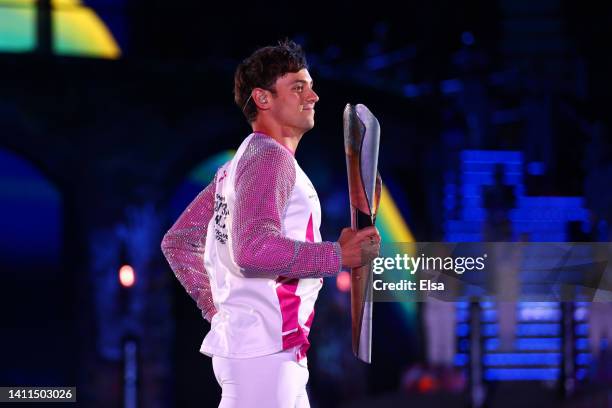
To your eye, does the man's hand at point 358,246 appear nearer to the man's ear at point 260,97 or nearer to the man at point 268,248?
the man at point 268,248

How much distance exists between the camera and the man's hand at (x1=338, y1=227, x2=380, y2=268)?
2240mm

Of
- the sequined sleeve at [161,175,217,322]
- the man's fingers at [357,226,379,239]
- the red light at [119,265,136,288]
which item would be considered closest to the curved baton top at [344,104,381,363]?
the man's fingers at [357,226,379,239]

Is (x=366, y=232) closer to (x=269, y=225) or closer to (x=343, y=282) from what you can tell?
(x=269, y=225)

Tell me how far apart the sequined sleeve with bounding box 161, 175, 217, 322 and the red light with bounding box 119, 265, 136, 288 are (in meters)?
3.13

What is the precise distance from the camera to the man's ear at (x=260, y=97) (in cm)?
244

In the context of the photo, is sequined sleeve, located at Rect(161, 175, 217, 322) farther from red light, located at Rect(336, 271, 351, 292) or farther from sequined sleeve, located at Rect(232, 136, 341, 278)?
red light, located at Rect(336, 271, 351, 292)

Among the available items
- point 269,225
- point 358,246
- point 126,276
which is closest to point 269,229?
point 269,225

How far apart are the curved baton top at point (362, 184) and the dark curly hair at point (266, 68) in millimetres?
186

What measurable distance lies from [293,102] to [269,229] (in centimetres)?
43

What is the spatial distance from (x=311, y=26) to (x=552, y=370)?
2.40 meters

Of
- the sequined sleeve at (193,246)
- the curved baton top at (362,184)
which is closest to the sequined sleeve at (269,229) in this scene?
the curved baton top at (362,184)

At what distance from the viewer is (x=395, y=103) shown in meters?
5.86

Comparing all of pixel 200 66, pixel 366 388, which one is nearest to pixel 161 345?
pixel 366 388

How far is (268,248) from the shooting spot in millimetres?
2127
